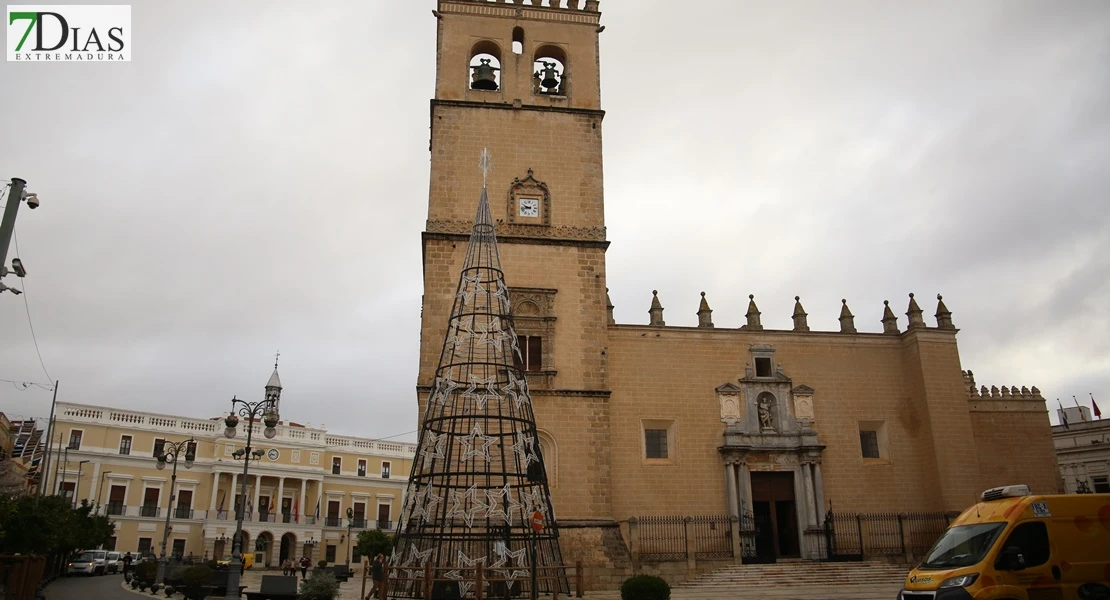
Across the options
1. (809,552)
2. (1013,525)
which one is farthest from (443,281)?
(1013,525)

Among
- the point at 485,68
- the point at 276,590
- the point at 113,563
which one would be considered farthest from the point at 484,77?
the point at 113,563

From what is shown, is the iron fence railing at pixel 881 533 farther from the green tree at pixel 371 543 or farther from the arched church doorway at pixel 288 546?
the arched church doorway at pixel 288 546

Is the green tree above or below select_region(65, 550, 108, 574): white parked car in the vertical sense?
above

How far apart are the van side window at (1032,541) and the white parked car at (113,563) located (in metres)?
35.5

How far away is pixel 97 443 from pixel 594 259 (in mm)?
33045

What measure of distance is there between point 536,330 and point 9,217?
45.5ft

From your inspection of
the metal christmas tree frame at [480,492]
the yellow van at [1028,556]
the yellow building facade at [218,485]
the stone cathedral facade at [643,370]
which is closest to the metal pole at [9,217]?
the metal christmas tree frame at [480,492]

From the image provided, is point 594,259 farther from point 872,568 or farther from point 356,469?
point 356,469

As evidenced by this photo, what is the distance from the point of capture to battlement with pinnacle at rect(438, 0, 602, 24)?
24.0 m

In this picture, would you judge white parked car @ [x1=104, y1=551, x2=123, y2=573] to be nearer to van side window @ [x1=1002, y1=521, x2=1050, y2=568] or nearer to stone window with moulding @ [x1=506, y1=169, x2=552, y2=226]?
stone window with moulding @ [x1=506, y1=169, x2=552, y2=226]

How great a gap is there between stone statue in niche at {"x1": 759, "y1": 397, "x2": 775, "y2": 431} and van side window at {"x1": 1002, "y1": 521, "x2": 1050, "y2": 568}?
1415cm

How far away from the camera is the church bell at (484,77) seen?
23.0m

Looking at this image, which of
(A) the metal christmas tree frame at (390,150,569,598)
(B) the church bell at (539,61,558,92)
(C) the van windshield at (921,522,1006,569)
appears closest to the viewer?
(C) the van windshield at (921,522,1006,569)

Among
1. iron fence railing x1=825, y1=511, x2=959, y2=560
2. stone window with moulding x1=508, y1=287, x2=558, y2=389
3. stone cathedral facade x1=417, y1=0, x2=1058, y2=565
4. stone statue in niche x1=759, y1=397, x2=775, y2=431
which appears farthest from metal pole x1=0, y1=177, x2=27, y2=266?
iron fence railing x1=825, y1=511, x2=959, y2=560
